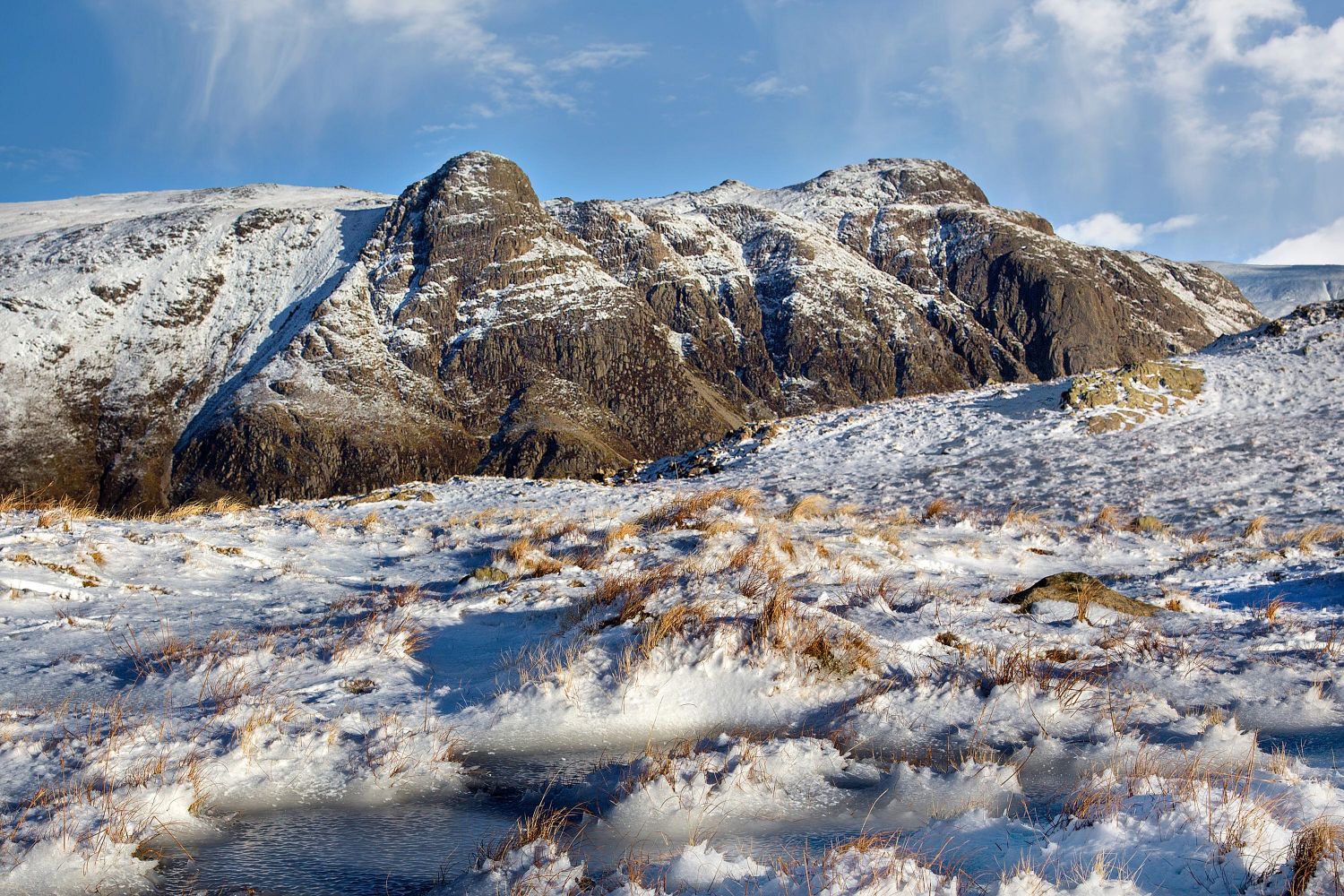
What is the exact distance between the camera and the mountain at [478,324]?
95250 millimetres

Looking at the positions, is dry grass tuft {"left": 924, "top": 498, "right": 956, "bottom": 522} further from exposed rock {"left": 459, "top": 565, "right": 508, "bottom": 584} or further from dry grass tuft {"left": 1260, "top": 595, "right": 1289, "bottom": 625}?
exposed rock {"left": 459, "top": 565, "right": 508, "bottom": 584}

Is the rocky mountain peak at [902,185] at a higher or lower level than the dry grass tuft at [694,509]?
higher

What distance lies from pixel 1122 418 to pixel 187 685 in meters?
20.7

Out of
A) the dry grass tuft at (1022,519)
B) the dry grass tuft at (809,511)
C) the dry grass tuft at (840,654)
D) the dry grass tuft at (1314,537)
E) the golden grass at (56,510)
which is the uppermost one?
the golden grass at (56,510)

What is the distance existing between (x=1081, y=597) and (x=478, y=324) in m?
110

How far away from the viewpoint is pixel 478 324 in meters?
111

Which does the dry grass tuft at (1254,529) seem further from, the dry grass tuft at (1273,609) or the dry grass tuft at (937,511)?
the dry grass tuft at (937,511)

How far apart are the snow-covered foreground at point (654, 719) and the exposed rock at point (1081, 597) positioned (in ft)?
0.30

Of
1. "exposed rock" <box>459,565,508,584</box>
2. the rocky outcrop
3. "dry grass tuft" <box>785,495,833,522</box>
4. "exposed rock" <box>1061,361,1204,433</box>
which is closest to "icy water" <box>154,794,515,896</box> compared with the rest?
"exposed rock" <box>459,565,508,584</box>

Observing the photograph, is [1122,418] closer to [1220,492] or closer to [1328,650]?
[1220,492]

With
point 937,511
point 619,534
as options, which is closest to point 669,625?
point 619,534

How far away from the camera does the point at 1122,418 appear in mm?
19766

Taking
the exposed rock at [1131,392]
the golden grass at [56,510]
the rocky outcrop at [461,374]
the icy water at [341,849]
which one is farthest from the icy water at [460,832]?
the rocky outcrop at [461,374]

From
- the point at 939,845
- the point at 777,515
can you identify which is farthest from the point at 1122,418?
the point at 939,845
